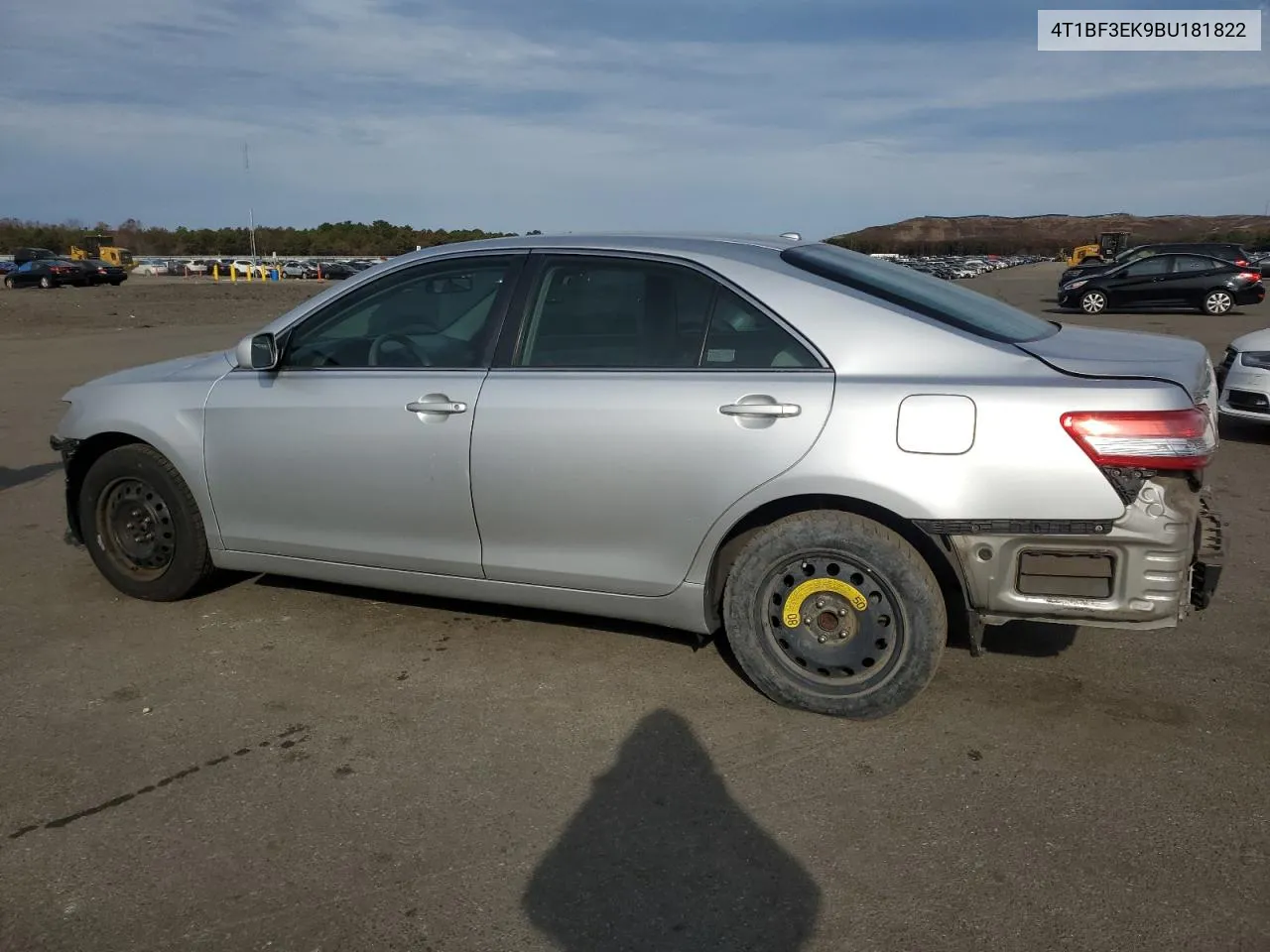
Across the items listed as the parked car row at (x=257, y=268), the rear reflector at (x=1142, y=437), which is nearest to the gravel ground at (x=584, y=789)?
the rear reflector at (x=1142, y=437)

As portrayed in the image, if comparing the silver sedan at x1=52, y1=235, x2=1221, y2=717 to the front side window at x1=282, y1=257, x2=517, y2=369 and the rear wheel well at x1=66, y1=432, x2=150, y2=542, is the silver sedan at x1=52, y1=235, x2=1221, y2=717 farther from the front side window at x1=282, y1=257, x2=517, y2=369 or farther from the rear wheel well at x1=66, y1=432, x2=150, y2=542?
the rear wheel well at x1=66, y1=432, x2=150, y2=542

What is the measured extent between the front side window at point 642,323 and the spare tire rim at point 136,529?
6.53ft

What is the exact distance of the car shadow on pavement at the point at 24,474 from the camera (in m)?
7.83

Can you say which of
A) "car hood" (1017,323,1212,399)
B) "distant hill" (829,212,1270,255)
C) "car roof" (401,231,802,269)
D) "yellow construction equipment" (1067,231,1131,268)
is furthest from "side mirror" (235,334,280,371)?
"distant hill" (829,212,1270,255)

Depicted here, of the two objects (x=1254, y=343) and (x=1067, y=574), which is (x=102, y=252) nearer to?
(x=1254, y=343)

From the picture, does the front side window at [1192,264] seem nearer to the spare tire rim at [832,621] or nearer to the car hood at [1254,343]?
the car hood at [1254,343]

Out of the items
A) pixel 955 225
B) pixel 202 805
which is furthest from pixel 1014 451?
pixel 955 225

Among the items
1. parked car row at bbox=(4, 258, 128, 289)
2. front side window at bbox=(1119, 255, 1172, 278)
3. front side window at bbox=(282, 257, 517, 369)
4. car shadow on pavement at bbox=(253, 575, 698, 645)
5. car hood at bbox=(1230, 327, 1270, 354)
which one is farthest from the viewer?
parked car row at bbox=(4, 258, 128, 289)

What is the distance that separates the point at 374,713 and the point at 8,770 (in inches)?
46.1

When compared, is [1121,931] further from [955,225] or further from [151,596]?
[955,225]

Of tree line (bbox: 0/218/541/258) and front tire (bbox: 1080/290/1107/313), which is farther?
tree line (bbox: 0/218/541/258)

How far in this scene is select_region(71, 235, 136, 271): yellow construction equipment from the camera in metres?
69.8

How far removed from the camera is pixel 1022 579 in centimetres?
348

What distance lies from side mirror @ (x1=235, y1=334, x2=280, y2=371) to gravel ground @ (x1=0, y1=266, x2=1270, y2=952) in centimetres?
118
